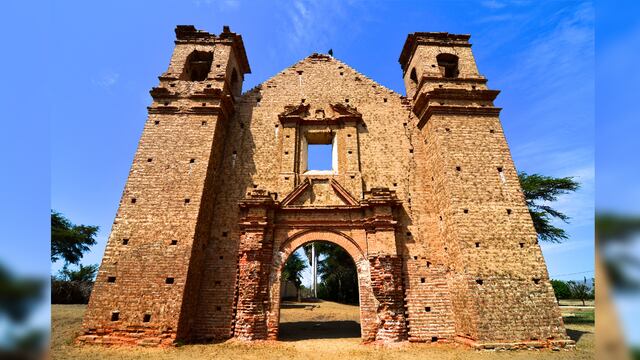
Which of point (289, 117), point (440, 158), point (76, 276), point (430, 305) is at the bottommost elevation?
point (430, 305)

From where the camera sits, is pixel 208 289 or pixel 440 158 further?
pixel 440 158

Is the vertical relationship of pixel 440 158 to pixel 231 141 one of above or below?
below

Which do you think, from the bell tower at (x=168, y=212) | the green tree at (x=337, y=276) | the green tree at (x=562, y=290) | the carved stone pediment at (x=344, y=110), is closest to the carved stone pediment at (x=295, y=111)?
the carved stone pediment at (x=344, y=110)

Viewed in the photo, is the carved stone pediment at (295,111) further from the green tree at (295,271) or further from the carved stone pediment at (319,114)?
the green tree at (295,271)

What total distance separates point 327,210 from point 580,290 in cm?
3737

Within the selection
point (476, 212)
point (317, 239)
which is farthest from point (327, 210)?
point (476, 212)

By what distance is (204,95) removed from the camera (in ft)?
39.6

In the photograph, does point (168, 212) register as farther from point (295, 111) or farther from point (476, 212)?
point (476, 212)

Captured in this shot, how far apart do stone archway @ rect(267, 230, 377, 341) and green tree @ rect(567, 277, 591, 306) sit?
34623mm

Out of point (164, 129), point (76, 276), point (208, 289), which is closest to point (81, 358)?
point (208, 289)
